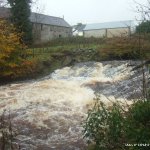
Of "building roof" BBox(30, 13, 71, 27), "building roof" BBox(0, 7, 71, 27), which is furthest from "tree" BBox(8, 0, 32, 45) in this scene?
"building roof" BBox(30, 13, 71, 27)

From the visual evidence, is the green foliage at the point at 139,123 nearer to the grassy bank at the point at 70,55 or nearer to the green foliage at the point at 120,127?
the green foliage at the point at 120,127

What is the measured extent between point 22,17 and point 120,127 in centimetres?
3194

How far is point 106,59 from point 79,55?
289cm

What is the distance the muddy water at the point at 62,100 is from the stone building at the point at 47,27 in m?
20.9

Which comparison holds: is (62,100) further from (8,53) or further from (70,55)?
(70,55)

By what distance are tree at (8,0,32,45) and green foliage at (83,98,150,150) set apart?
30000 millimetres

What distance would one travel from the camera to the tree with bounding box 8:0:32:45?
36656 millimetres

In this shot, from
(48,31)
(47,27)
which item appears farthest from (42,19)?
(48,31)

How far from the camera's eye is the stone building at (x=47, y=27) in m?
47.6

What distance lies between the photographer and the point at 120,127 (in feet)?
21.9

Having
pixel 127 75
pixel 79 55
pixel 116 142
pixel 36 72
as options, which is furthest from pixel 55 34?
pixel 116 142

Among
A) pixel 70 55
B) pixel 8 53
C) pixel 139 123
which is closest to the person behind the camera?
pixel 139 123

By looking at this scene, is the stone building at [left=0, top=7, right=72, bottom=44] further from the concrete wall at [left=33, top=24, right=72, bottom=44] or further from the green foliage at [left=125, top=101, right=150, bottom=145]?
the green foliage at [left=125, top=101, right=150, bottom=145]

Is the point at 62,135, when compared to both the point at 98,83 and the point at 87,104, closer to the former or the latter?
the point at 87,104
